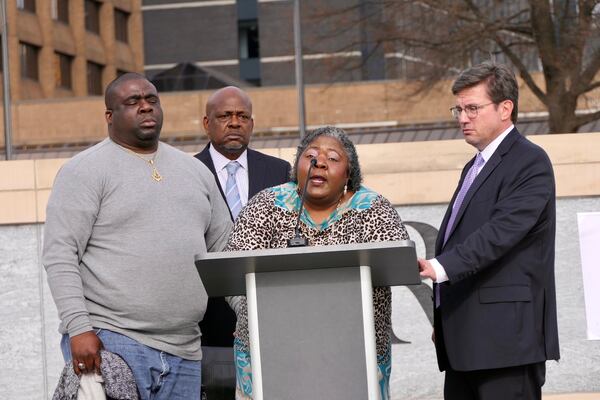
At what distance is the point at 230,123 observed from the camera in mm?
6285

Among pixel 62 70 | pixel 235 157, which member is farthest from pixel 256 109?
pixel 235 157

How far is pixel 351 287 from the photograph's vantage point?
4281mm

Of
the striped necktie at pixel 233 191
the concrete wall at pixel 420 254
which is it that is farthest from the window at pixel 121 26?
the striped necktie at pixel 233 191

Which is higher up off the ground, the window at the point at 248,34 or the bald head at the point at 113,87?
the window at the point at 248,34

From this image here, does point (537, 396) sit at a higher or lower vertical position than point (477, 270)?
lower

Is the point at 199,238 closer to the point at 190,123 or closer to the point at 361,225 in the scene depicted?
the point at 361,225

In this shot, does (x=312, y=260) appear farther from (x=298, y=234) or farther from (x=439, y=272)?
(x=439, y=272)

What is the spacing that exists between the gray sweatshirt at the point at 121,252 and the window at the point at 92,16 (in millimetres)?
47049

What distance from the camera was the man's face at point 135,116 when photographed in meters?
5.03

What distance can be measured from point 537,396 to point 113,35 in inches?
1913

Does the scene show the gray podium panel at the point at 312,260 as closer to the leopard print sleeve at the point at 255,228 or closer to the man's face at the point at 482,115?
the leopard print sleeve at the point at 255,228

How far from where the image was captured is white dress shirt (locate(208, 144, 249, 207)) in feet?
20.0

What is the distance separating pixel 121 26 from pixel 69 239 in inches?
1955

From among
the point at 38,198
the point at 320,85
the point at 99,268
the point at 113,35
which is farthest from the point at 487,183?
the point at 113,35
